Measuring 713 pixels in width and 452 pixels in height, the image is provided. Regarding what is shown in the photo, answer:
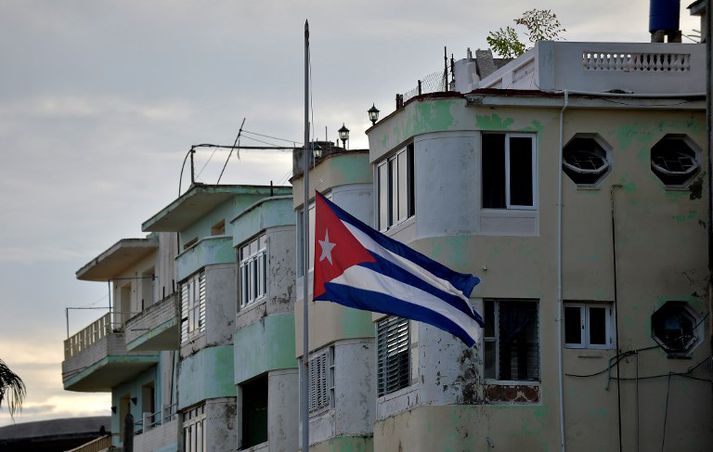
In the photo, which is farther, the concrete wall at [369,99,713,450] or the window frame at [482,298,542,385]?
the window frame at [482,298,542,385]

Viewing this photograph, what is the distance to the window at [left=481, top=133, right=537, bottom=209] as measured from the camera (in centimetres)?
3878

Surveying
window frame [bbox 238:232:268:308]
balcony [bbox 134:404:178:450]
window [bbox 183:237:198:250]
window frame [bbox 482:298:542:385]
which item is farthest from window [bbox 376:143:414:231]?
window [bbox 183:237:198:250]

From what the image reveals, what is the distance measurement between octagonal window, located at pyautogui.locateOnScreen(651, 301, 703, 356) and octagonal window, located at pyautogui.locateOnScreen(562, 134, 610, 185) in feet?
9.11

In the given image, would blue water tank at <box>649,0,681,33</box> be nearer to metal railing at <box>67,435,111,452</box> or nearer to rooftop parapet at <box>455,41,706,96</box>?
rooftop parapet at <box>455,41,706,96</box>

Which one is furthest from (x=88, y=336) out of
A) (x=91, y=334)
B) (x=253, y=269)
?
(x=253, y=269)

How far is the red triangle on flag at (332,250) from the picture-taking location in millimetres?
34906

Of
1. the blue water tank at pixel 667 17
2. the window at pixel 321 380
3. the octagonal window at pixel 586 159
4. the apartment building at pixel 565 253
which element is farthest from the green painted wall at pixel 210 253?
the octagonal window at pixel 586 159

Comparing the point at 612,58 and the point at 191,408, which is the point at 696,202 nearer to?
the point at 612,58

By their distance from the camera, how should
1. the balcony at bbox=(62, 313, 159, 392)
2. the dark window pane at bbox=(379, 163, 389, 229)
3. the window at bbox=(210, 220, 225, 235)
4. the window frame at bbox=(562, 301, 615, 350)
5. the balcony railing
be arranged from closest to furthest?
the window frame at bbox=(562, 301, 615, 350), the dark window pane at bbox=(379, 163, 389, 229), the window at bbox=(210, 220, 225, 235), the balcony at bbox=(62, 313, 159, 392), the balcony railing

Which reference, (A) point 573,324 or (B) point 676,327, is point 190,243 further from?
(B) point 676,327

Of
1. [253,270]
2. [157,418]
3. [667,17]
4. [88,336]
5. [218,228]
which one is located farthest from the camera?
[88,336]

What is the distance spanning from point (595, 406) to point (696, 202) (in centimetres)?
439

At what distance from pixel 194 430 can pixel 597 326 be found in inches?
701

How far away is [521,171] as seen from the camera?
39.0 metres
